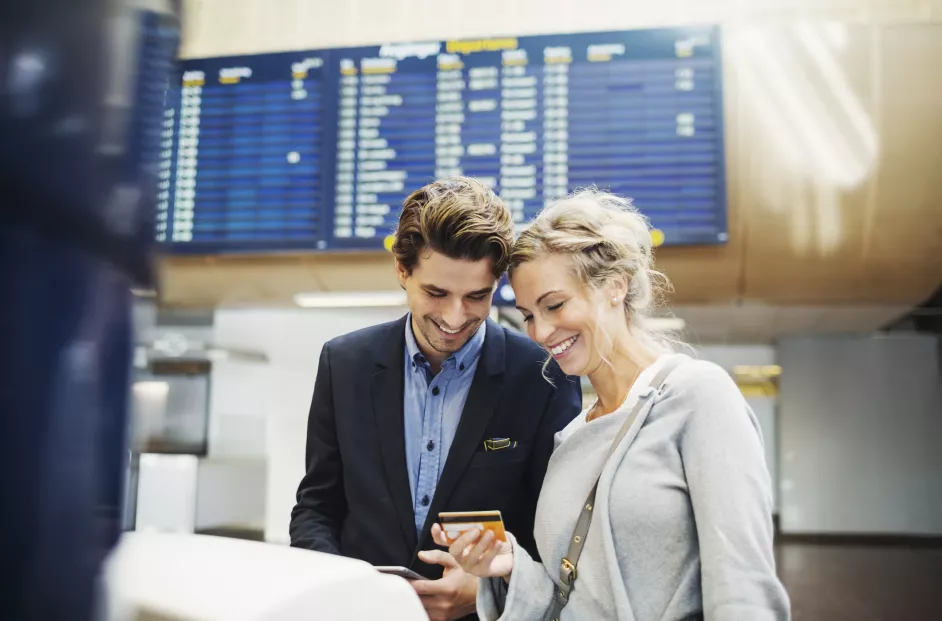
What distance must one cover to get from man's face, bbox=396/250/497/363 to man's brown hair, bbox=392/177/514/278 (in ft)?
0.07

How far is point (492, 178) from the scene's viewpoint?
271 cm

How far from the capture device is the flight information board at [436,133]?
2633 millimetres

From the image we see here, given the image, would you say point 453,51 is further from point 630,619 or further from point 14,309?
point 14,309

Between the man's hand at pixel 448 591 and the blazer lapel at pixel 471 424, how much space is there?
0.39 feet

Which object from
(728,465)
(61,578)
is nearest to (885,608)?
(728,465)

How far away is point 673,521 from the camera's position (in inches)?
47.0

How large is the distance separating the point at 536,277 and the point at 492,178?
1.33 m


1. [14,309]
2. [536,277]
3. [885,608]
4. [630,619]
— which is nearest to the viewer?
[14,309]

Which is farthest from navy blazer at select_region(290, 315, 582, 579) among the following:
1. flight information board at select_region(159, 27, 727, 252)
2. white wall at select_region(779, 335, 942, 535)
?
white wall at select_region(779, 335, 942, 535)

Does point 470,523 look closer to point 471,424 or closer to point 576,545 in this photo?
point 576,545

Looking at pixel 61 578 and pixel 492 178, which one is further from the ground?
pixel 492 178

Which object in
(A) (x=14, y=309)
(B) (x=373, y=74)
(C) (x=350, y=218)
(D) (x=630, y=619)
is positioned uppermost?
(B) (x=373, y=74)

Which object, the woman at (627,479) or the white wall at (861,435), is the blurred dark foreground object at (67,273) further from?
the white wall at (861,435)

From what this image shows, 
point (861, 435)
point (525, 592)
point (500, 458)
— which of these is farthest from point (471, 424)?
point (861, 435)
